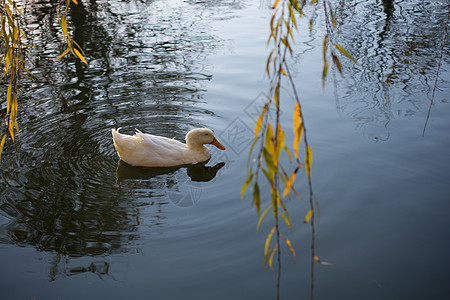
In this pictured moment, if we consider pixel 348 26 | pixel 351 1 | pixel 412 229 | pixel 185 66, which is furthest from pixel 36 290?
pixel 351 1

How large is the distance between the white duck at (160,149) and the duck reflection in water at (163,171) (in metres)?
0.05

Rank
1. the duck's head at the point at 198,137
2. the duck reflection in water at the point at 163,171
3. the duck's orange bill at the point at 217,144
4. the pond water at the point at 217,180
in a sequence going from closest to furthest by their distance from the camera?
the pond water at the point at 217,180 < the duck reflection in water at the point at 163,171 < the duck's head at the point at 198,137 < the duck's orange bill at the point at 217,144

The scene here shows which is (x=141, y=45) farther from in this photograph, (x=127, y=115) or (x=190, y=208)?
(x=190, y=208)

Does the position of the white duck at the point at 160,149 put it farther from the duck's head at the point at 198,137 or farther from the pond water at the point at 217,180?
the pond water at the point at 217,180

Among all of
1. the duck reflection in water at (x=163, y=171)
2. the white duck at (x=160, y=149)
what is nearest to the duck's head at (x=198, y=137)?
the white duck at (x=160, y=149)

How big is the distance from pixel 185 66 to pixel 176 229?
427 centimetres

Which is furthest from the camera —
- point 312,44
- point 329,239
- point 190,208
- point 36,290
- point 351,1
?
point 351,1

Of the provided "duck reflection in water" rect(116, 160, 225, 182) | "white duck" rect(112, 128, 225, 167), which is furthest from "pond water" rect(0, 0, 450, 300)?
"white duck" rect(112, 128, 225, 167)

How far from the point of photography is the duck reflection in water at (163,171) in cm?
497

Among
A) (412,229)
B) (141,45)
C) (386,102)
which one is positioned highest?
(141,45)

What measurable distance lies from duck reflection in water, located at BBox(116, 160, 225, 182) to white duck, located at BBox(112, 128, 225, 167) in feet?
0.16

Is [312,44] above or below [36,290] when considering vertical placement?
above

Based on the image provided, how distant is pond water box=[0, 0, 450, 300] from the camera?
3.41 m

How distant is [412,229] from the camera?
12.8ft
